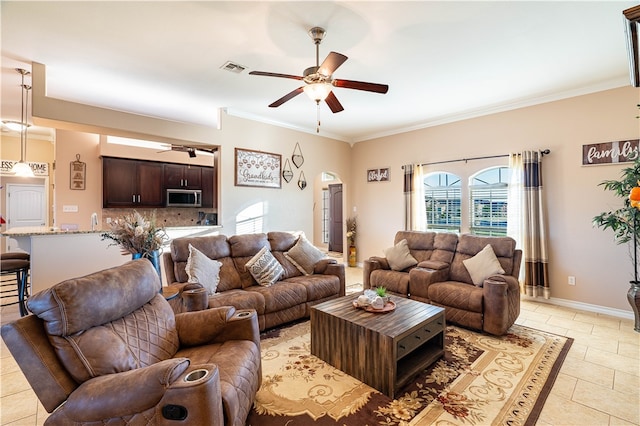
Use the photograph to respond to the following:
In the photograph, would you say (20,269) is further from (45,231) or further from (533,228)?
(533,228)

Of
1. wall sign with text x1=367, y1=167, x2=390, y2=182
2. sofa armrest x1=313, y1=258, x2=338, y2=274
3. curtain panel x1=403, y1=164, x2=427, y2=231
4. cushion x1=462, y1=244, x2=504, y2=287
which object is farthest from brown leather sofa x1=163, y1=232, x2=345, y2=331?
wall sign with text x1=367, y1=167, x2=390, y2=182

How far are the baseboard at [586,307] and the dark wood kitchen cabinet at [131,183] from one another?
24.2ft

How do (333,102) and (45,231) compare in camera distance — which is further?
(45,231)

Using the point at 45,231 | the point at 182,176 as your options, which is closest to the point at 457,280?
the point at 45,231

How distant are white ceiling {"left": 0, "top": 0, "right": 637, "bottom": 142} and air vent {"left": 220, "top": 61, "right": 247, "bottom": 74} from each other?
0.24 ft

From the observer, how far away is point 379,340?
217cm

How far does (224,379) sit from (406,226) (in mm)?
4831

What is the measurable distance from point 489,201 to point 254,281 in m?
4.02

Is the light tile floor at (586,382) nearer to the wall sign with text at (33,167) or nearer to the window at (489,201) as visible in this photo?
the window at (489,201)

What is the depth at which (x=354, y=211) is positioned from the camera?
272 inches

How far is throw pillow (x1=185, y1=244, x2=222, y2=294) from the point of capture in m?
3.07

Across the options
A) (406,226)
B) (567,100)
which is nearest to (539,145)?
(567,100)

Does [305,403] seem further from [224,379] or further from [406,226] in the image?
[406,226]

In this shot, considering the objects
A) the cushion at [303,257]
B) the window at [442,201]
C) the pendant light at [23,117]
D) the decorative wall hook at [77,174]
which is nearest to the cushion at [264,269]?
the cushion at [303,257]
